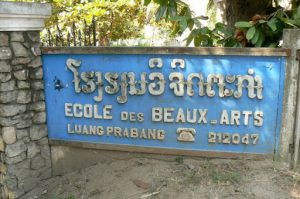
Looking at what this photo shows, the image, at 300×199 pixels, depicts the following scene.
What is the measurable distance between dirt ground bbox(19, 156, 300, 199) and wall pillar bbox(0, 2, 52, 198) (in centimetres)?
33

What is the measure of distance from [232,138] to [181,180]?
0.67 m

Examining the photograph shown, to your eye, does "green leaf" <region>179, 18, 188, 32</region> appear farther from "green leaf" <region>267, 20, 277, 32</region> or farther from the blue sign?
"green leaf" <region>267, 20, 277, 32</region>

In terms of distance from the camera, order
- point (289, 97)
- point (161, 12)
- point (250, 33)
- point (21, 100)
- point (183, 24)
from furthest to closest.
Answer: point (21, 100) → point (161, 12) → point (183, 24) → point (250, 33) → point (289, 97)

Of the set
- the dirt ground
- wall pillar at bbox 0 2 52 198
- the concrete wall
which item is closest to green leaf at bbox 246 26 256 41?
the dirt ground

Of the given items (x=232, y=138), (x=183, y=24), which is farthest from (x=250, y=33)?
(x=232, y=138)

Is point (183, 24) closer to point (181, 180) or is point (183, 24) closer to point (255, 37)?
point (255, 37)

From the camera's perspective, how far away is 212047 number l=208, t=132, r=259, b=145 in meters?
3.71

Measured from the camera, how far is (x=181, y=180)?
145 inches

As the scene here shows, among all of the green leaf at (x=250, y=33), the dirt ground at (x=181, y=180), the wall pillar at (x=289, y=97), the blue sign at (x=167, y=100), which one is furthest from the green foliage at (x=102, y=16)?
the wall pillar at (x=289, y=97)

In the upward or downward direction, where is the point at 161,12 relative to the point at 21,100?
upward

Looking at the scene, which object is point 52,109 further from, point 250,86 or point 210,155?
point 250,86

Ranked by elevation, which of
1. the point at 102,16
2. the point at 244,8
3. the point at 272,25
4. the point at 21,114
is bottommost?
the point at 21,114

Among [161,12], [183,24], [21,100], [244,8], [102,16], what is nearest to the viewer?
[183,24]

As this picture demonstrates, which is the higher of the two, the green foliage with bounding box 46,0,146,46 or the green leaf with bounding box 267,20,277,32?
the green foliage with bounding box 46,0,146,46
